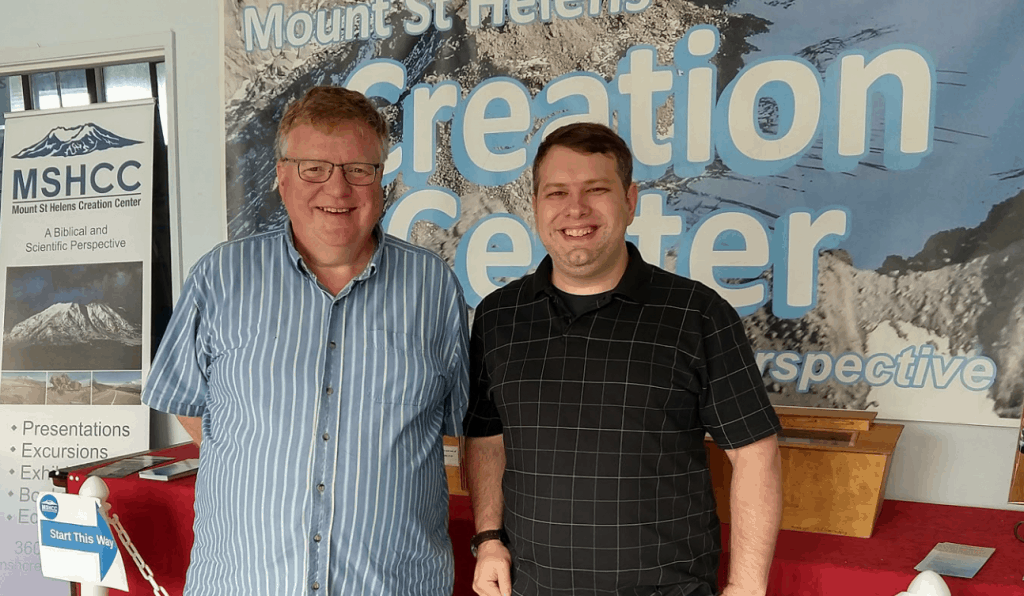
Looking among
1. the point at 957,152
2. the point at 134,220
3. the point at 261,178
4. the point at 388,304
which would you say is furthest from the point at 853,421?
the point at 134,220

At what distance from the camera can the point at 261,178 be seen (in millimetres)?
3072

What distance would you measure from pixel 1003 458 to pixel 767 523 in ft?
3.87

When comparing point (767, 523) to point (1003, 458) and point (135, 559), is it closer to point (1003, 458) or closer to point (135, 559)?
point (1003, 458)

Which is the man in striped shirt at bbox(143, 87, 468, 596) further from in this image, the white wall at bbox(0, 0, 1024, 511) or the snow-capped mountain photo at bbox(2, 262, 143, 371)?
the snow-capped mountain photo at bbox(2, 262, 143, 371)

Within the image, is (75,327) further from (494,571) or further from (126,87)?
(494,571)

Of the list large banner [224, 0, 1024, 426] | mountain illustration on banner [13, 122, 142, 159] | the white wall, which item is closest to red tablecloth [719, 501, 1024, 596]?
large banner [224, 0, 1024, 426]

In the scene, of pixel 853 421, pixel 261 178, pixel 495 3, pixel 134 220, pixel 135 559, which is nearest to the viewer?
pixel 853 421

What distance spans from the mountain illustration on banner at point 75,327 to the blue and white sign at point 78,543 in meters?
1.17

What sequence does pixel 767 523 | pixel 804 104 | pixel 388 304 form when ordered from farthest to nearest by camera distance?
pixel 804 104
pixel 388 304
pixel 767 523

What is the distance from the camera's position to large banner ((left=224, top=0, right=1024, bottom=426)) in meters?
2.25

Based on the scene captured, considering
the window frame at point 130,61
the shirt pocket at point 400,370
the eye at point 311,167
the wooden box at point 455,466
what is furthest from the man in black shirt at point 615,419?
the window frame at point 130,61

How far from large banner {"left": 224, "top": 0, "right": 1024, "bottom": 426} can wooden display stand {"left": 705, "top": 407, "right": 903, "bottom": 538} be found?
17.5 inches

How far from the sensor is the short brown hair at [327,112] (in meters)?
1.56

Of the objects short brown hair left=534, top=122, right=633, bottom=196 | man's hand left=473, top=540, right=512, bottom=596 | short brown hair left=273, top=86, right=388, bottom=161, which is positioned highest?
short brown hair left=273, top=86, right=388, bottom=161
